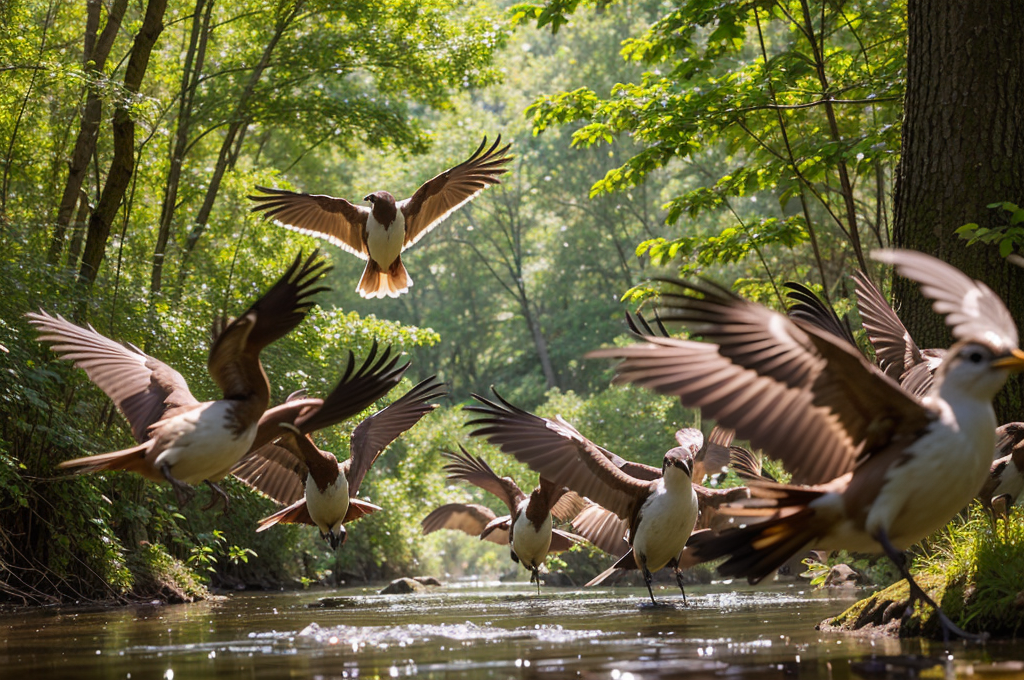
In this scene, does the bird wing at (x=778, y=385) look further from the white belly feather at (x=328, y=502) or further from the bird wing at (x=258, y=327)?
the white belly feather at (x=328, y=502)

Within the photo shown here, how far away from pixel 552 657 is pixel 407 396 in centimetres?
465

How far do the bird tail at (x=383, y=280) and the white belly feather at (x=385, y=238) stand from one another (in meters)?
0.21

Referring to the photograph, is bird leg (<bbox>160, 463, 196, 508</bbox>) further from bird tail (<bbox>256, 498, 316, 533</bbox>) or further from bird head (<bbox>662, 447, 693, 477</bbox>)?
bird head (<bbox>662, 447, 693, 477</bbox>)

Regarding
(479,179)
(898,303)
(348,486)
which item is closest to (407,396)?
(348,486)

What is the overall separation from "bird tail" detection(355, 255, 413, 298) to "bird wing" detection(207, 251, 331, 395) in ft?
14.4

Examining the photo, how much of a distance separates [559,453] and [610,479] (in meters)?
0.41

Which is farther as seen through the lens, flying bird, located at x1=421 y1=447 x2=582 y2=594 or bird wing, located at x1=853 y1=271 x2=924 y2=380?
flying bird, located at x1=421 y1=447 x2=582 y2=594

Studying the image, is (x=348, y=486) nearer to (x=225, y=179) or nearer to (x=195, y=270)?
(x=195, y=270)

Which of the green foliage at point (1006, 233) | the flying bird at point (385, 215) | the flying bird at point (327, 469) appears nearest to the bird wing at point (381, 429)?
the flying bird at point (327, 469)

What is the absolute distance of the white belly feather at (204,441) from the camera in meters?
5.32

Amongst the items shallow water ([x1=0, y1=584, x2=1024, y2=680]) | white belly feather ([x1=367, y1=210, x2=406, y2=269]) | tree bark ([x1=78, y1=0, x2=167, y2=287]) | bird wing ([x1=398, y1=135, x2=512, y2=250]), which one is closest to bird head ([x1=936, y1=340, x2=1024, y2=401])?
shallow water ([x1=0, y1=584, x2=1024, y2=680])

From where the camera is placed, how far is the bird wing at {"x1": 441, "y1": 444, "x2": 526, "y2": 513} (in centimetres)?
1049

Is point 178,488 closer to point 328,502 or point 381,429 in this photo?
point 328,502

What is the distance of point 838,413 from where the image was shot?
361cm
